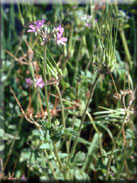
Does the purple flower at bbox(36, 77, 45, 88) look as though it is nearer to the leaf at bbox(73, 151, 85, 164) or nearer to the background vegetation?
the background vegetation

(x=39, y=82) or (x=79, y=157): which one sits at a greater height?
(x=39, y=82)

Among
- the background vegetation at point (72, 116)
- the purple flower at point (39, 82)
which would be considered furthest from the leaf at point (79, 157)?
the purple flower at point (39, 82)

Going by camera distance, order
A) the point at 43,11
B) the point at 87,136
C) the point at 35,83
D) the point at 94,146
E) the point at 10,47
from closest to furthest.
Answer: the point at 35,83 < the point at 94,146 < the point at 87,136 < the point at 10,47 < the point at 43,11

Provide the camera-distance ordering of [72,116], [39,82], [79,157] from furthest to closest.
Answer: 1. [72,116]
2. [39,82]
3. [79,157]

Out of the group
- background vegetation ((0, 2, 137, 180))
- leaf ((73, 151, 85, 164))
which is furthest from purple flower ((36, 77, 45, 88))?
leaf ((73, 151, 85, 164))

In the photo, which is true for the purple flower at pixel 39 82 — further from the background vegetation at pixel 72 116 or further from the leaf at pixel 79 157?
the leaf at pixel 79 157

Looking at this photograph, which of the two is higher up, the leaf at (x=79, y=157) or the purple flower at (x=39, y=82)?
the purple flower at (x=39, y=82)

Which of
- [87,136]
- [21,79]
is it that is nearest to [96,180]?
[87,136]

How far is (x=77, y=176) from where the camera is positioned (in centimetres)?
99

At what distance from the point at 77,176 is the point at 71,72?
22.1 inches

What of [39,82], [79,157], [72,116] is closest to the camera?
[79,157]

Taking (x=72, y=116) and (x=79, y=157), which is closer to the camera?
(x=79, y=157)

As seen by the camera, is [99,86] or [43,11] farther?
[43,11]

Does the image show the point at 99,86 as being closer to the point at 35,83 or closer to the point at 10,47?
the point at 35,83
